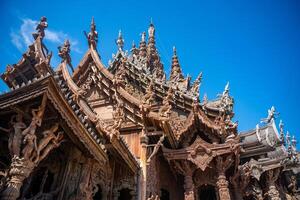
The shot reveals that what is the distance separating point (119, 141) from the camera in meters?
6.83

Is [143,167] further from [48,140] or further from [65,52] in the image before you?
[65,52]

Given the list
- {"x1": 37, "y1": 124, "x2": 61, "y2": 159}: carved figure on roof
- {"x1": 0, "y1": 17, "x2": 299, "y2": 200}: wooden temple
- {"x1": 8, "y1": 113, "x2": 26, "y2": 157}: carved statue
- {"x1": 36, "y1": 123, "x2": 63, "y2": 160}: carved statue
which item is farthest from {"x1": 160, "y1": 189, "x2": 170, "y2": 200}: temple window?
{"x1": 8, "y1": 113, "x2": 26, "y2": 157}: carved statue

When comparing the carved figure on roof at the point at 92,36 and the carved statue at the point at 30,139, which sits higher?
the carved figure on roof at the point at 92,36

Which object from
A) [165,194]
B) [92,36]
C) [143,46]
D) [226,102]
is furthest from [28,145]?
[143,46]

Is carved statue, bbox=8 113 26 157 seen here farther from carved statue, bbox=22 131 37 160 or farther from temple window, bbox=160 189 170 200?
temple window, bbox=160 189 170 200

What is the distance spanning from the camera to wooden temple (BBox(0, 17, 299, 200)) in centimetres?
502

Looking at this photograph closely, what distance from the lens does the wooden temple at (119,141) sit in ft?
16.5

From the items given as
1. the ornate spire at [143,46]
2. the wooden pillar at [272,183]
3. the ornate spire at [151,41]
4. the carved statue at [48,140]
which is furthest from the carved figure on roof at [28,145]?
the ornate spire at [151,41]

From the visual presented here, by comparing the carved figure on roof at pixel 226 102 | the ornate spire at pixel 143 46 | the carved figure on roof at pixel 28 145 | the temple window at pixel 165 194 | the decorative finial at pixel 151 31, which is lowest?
the carved figure on roof at pixel 28 145

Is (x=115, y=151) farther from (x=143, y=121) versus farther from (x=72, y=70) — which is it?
(x=72, y=70)

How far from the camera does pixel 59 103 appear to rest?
5.23 m

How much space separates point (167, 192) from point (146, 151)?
200 cm

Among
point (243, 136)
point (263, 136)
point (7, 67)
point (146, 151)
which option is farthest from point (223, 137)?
point (7, 67)

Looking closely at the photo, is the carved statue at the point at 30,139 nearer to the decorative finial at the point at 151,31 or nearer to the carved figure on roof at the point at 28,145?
the carved figure on roof at the point at 28,145
